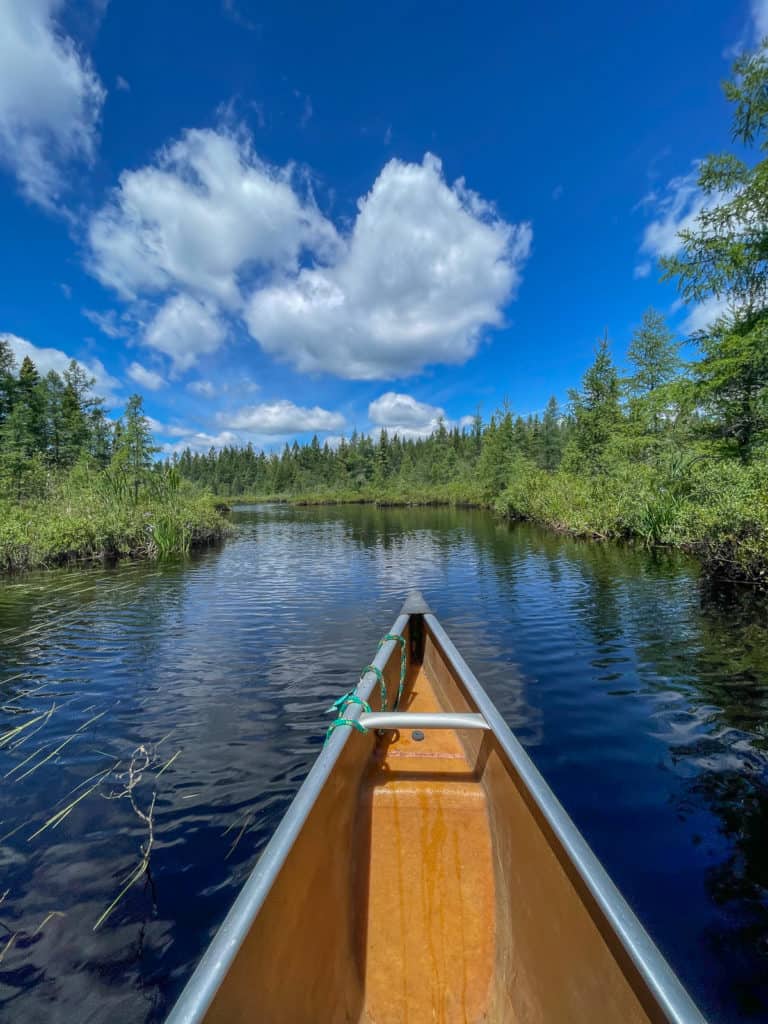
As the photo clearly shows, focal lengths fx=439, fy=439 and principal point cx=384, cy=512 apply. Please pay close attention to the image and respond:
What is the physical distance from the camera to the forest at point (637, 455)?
1127cm

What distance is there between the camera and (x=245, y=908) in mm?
1416

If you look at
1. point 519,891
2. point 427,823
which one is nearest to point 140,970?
point 427,823

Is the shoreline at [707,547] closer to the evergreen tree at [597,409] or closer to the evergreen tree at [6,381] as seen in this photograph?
the evergreen tree at [597,409]

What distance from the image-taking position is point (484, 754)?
2.81 meters

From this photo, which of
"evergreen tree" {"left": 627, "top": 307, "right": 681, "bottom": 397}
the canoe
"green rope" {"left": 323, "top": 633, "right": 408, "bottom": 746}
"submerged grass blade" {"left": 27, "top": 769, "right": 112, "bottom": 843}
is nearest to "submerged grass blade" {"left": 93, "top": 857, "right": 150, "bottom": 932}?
"submerged grass blade" {"left": 27, "top": 769, "right": 112, "bottom": 843}

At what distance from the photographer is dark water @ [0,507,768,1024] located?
262cm

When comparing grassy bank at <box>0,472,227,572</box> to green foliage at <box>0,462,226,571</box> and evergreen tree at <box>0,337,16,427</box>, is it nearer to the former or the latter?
green foliage at <box>0,462,226,571</box>

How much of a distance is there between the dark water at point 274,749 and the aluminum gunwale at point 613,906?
154 cm

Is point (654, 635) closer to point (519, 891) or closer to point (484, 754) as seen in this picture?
point (484, 754)

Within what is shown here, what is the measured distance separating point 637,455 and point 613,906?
2845 cm

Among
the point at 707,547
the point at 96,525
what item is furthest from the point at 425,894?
the point at 96,525

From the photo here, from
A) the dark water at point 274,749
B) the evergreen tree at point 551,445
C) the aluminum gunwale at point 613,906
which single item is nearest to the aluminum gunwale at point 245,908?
the aluminum gunwale at point 613,906

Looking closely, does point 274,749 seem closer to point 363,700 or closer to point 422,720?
point 363,700

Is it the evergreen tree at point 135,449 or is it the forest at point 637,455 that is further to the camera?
the evergreen tree at point 135,449
